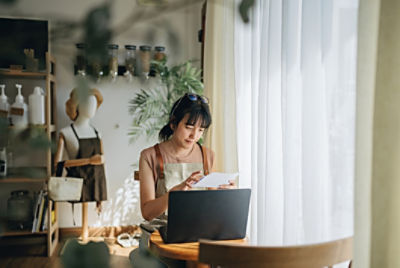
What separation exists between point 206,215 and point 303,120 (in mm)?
525

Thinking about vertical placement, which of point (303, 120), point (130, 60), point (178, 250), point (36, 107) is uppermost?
point (130, 60)

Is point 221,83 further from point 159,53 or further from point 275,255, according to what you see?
point 275,255

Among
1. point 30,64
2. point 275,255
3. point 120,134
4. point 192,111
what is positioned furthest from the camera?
point 120,134

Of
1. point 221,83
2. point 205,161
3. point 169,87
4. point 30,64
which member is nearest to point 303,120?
point 205,161

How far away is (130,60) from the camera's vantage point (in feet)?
11.5

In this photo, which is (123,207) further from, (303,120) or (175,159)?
(303,120)

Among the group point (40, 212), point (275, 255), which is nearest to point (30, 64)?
point (275, 255)

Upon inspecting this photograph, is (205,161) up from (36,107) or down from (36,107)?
down

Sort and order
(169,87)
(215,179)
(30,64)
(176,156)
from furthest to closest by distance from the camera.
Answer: (169,87) → (176,156) → (215,179) → (30,64)

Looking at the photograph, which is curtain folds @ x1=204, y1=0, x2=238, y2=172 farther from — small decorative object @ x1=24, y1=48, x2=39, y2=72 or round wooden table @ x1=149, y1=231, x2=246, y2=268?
small decorative object @ x1=24, y1=48, x2=39, y2=72

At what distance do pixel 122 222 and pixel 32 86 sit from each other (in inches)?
62.9

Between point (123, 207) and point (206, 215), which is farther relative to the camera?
point (123, 207)

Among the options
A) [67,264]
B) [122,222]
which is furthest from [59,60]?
[67,264]

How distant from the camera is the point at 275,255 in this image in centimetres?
95
